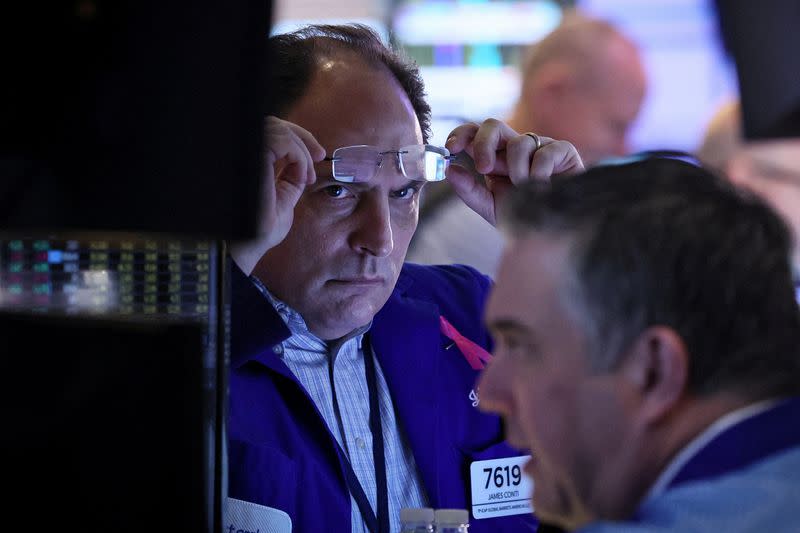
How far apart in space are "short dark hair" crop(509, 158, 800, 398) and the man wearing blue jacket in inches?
29.3

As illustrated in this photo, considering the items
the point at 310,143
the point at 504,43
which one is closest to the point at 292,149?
the point at 310,143

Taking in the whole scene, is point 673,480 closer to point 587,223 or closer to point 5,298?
point 587,223

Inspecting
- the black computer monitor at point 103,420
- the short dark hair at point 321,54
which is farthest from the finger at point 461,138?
the black computer monitor at point 103,420

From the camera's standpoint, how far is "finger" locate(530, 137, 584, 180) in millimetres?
2084

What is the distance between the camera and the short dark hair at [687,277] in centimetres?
113

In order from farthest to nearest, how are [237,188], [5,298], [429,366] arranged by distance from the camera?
[429,366]
[5,298]
[237,188]

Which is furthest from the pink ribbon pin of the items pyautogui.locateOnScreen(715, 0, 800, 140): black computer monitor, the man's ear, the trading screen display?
pyautogui.locateOnScreen(715, 0, 800, 140): black computer monitor

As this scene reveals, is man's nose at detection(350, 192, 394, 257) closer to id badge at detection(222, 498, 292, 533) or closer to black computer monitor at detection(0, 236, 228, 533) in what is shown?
id badge at detection(222, 498, 292, 533)

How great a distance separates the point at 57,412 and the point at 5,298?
58cm

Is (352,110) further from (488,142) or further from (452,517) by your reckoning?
(452,517)

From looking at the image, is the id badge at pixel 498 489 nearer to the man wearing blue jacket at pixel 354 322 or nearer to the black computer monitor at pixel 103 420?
the man wearing blue jacket at pixel 354 322

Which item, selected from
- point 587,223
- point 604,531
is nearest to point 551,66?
point 587,223

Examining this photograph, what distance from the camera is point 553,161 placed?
82.3 inches

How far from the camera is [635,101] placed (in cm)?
382
